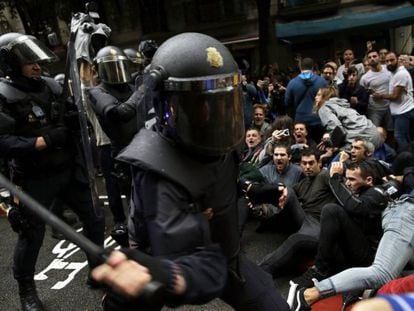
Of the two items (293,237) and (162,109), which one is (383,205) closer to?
(293,237)

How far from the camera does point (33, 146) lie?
8.61ft

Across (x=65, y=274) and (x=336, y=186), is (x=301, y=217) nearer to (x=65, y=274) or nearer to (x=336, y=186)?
(x=336, y=186)

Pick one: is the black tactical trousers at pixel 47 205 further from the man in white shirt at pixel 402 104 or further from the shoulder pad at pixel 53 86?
the man in white shirt at pixel 402 104

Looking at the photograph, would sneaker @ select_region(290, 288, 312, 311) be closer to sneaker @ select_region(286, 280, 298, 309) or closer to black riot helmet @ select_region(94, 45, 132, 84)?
sneaker @ select_region(286, 280, 298, 309)

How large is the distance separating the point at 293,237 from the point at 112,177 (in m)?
1.81

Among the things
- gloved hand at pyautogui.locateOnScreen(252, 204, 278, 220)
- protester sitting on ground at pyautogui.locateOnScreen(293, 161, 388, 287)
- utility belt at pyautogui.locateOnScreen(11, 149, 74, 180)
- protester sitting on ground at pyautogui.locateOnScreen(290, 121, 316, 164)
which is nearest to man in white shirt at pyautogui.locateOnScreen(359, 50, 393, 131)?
protester sitting on ground at pyautogui.locateOnScreen(290, 121, 316, 164)

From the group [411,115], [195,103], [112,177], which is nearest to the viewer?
[195,103]

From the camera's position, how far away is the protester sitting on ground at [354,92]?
5477 mm

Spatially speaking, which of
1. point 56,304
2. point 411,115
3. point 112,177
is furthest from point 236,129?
point 411,115

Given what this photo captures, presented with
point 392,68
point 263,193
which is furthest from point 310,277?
point 392,68

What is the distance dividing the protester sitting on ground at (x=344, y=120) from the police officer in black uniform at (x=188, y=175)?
9.28ft

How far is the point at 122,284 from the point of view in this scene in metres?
1.10

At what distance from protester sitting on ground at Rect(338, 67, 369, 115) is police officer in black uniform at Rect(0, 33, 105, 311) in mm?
3884

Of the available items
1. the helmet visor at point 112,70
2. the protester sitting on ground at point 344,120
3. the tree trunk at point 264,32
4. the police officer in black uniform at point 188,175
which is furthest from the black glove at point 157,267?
the tree trunk at point 264,32
